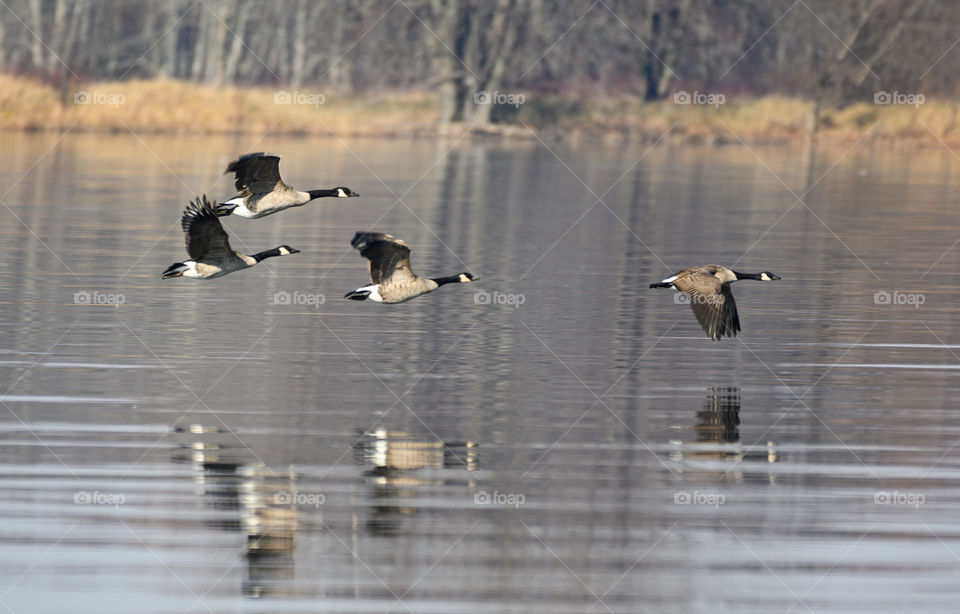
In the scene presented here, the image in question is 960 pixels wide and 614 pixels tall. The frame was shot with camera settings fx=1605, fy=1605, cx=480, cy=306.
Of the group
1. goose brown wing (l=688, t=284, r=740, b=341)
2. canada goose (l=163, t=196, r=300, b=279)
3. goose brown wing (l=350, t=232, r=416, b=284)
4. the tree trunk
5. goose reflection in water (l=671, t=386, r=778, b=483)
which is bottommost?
goose reflection in water (l=671, t=386, r=778, b=483)

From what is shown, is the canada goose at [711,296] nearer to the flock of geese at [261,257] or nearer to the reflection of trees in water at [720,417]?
the flock of geese at [261,257]

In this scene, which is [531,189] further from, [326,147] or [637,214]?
[326,147]

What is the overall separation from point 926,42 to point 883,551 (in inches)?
2236

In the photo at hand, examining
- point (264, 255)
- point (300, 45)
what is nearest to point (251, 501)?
point (264, 255)

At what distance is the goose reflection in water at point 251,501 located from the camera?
8.32 metres

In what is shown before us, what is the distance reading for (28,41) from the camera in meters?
83.7

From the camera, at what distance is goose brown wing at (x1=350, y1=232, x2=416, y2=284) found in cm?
1312

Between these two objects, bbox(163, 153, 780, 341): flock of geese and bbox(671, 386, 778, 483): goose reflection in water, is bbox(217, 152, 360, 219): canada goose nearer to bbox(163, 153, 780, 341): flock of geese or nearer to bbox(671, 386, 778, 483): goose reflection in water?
bbox(163, 153, 780, 341): flock of geese

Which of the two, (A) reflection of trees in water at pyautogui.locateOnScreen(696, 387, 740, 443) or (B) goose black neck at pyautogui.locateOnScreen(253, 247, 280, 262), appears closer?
(A) reflection of trees in water at pyautogui.locateOnScreen(696, 387, 740, 443)

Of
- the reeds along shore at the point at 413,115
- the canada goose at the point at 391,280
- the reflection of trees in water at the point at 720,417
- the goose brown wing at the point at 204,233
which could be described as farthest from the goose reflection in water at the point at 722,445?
the reeds along shore at the point at 413,115

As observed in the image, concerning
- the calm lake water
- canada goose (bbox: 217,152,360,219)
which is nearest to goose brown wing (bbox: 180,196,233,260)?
canada goose (bbox: 217,152,360,219)

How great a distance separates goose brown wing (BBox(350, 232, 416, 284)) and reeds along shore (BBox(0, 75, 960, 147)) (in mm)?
41483

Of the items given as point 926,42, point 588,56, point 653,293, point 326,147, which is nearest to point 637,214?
point 653,293

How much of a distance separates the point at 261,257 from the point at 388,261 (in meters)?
1.93
